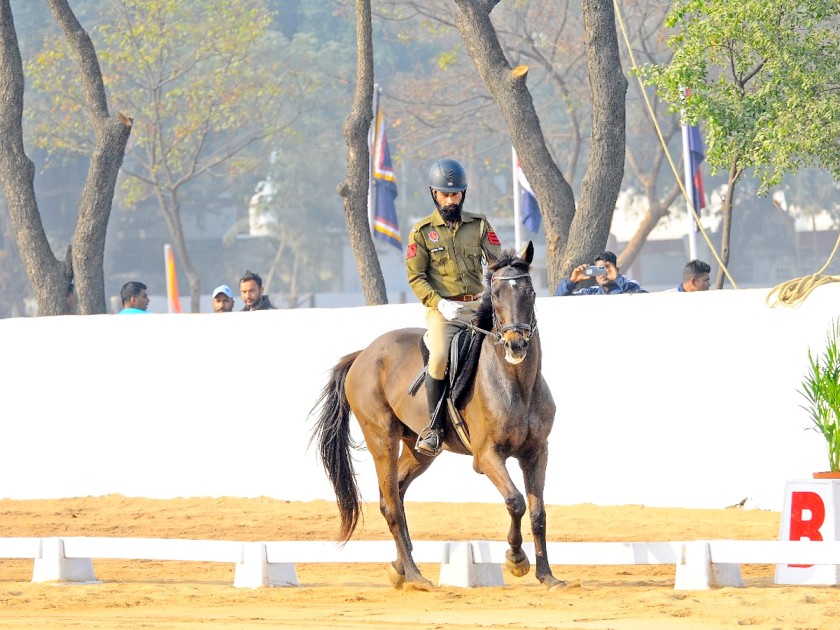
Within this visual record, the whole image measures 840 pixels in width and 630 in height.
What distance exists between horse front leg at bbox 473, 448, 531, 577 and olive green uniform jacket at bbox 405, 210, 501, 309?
1.07 metres

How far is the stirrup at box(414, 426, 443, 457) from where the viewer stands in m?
9.15

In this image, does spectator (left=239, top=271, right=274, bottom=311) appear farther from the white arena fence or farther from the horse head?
the horse head

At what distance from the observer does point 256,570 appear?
916 centimetres

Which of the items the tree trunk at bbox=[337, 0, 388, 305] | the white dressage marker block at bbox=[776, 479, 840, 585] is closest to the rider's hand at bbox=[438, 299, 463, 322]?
the white dressage marker block at bbox=[776, 479, 840, 585]

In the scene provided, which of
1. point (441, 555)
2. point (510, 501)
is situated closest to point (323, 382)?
point (441, 555)

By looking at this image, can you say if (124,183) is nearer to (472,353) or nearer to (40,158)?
(40,158)

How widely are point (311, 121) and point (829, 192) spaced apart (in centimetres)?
2141

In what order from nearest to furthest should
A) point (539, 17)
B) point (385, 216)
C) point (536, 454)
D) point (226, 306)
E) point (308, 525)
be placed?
point (536, 454) → point (308, 525) → point (226, 306) → point (385, 216) → point (539, 17)

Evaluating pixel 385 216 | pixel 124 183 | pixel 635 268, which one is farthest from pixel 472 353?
pixel 635 268

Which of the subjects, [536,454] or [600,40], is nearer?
[536,454]

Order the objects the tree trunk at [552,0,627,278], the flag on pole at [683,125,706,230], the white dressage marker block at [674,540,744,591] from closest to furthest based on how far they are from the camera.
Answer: the white dressage marker block at [674,540,744,591]
the tree trunk at [552,0,627,278]
the flag on pole at [683,125,706,230]

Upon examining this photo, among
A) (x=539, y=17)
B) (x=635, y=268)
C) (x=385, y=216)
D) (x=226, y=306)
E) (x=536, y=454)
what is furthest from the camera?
(x=635, y=268)

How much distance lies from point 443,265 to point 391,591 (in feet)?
6.70

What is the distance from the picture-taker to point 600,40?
16.2 metres
